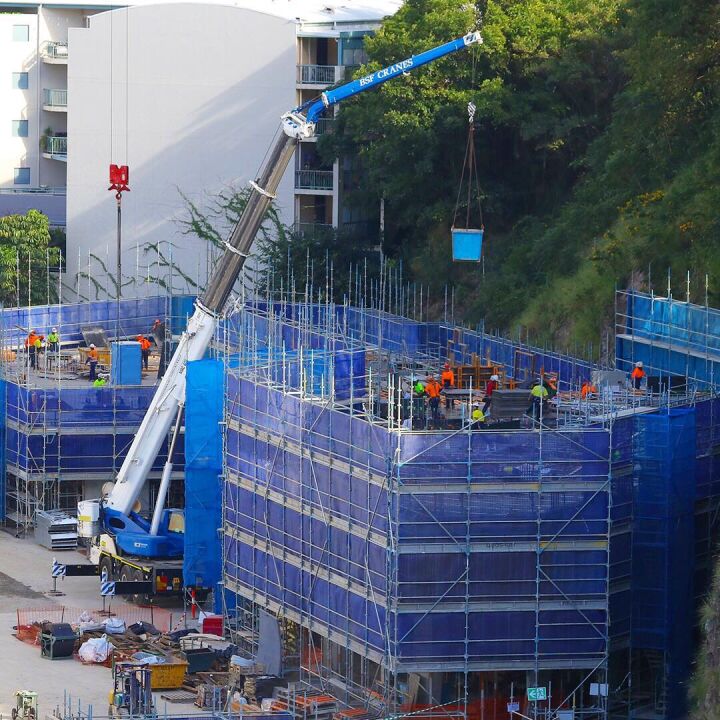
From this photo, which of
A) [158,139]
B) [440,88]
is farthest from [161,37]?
[440,88]

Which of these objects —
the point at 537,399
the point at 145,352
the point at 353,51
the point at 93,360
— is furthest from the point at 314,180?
the point at 537,399

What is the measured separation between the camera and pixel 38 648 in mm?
52156

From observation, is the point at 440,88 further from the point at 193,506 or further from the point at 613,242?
the point at 193,506

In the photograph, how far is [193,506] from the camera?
55094 millimetres

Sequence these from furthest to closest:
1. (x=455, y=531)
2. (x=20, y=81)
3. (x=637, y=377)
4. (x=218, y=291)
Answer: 1. (x=20, y=81)
2. (x=218, y=291)
3. (x=637, y=377)
4. (x=455, y=531)

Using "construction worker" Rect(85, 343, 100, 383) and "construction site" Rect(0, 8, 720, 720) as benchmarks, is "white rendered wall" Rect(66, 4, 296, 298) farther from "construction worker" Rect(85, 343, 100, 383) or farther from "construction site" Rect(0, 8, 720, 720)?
"construction site" Rect(0, 8, 720, 720)

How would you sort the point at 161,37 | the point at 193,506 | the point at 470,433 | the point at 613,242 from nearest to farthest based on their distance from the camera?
the point at 470,433
the point at 193,506
the point at 613,242
the point at 161,37

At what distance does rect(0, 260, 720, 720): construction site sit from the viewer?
44031 mm

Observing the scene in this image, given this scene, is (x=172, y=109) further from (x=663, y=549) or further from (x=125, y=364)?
(x=663, y=549)

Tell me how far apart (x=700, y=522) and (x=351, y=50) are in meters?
53.7

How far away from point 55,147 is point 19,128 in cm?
302

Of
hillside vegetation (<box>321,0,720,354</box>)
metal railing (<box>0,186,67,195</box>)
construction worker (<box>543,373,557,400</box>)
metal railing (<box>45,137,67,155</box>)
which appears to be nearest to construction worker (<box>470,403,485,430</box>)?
construction worker (<box>543,373,557,400</box>)

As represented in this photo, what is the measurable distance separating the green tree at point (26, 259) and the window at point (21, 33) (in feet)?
46.0

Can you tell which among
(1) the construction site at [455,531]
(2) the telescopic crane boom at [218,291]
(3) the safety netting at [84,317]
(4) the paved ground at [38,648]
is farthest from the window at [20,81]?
(1) the construction site at [455,531]
